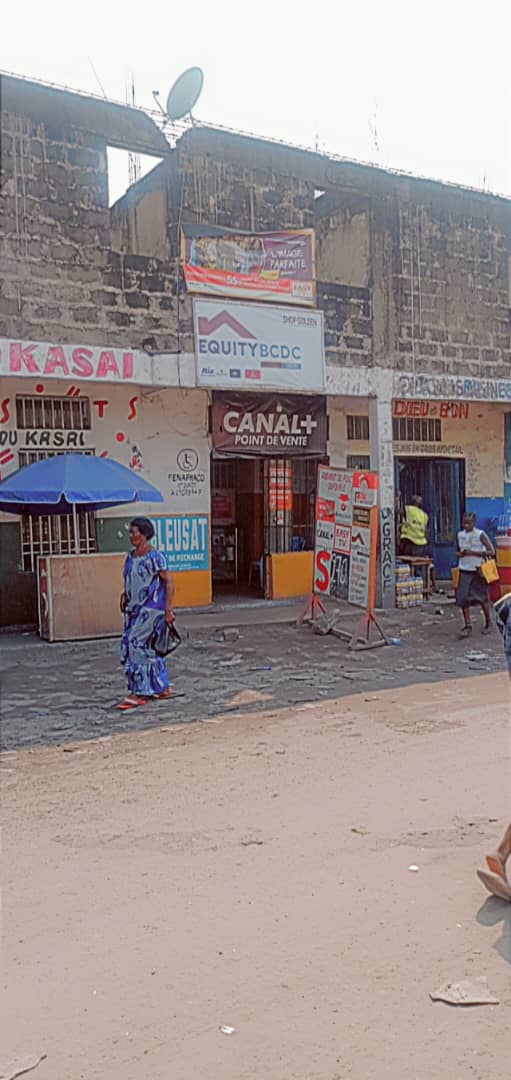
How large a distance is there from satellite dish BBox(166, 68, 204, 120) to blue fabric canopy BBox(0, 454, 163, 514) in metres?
4.73

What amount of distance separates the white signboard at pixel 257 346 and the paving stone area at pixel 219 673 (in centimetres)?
333

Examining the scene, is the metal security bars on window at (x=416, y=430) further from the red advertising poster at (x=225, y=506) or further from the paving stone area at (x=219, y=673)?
the paving stone area at (x=219, y=673)

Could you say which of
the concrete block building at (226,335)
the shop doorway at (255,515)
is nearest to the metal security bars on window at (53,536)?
the concrete block building at (226,335)

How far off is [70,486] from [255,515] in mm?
5320

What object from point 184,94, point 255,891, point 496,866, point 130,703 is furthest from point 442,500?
point 255,891

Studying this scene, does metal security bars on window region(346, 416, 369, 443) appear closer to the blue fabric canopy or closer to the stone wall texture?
the stone wall texture

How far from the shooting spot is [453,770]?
6.25m

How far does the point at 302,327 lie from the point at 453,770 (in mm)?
8403

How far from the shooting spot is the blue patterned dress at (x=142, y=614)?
8484 millimetres

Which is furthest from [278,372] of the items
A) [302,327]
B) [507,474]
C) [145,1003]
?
[145,1003]

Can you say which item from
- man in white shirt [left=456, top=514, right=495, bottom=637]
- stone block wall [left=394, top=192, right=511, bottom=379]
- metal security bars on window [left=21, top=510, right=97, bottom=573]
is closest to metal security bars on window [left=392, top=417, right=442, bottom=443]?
stone block wall [left=394, top=192, right=511, bottom=379]

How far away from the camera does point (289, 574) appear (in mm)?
15250

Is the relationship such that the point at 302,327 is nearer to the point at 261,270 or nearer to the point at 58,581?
the point at 261,270

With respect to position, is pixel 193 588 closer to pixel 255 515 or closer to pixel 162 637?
pixel 255 515
